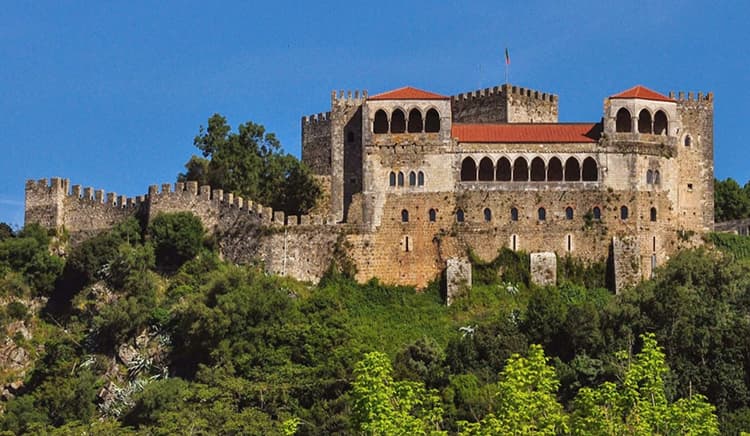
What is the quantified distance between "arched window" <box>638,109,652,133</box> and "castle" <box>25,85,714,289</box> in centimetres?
7

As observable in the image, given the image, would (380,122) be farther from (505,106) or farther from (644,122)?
(644,122)

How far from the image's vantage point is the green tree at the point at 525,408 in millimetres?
38938

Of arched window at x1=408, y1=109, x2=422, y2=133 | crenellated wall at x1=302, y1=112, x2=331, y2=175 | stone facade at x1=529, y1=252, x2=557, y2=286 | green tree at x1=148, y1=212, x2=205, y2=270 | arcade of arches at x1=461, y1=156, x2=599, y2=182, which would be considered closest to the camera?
stone facade at x1=529, y1=252, x2=557, y2=286

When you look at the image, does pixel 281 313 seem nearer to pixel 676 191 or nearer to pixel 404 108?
pixel 404 108

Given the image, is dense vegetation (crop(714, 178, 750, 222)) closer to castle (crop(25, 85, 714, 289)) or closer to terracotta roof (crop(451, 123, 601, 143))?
castle (crop(25, 85, 714, 289))

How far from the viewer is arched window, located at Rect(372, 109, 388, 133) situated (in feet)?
229

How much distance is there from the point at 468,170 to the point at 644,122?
848 cm

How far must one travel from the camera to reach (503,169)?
6888 centimetres

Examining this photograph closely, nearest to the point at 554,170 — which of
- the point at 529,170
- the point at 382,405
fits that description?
the point at 529,170

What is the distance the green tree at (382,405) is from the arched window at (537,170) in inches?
1021

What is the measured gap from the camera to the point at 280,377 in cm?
6141

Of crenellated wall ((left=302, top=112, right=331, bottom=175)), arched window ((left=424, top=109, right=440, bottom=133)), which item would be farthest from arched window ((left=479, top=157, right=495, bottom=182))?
crenellated wall ((left=302, top=112, right=331, bottom=175))

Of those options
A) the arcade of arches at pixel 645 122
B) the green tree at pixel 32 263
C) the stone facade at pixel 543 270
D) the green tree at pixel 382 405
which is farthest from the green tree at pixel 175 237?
the green tree at pixel 382 405

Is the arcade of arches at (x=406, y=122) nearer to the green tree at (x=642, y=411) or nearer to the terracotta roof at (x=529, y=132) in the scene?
the terracotta roof at (x=529, y=132)
